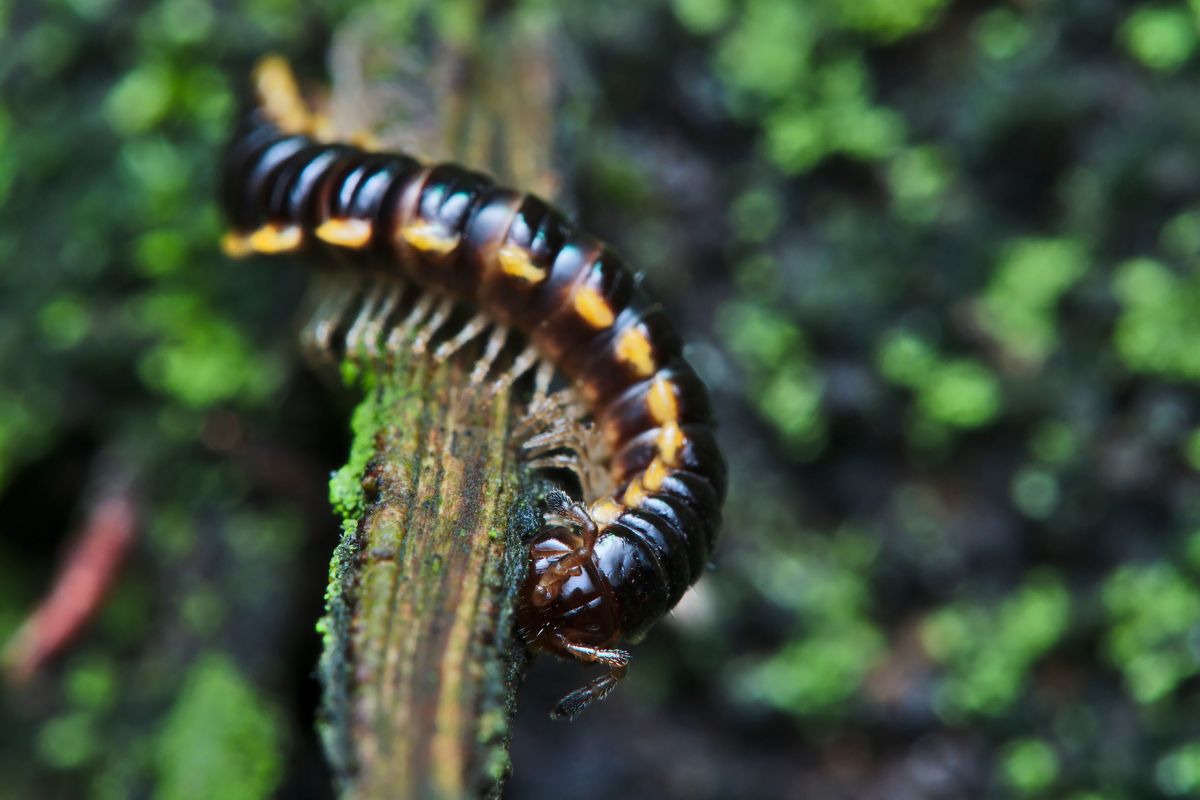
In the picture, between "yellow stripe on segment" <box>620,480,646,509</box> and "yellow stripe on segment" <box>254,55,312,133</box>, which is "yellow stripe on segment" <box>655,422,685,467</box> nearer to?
"yellow stripe on segment" <box>620,480,646,509</box>

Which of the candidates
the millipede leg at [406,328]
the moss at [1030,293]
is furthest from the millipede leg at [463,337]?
the moss at [1030,293]

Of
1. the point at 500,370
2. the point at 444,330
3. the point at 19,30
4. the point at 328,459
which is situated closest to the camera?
the point at 500,370

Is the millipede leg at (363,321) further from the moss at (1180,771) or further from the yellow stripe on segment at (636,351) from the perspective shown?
the moss at (1180,771)

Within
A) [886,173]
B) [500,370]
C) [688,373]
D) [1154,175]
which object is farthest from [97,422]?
[1154,175]

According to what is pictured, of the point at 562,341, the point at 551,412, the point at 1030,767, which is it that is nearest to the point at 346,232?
the point at 562,341

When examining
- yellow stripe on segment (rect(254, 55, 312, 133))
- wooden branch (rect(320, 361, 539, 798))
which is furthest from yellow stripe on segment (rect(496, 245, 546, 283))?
yellow stripe on segment (rect(254, 55, 312, 133))

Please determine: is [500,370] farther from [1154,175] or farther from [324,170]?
Result: [1154,175]
